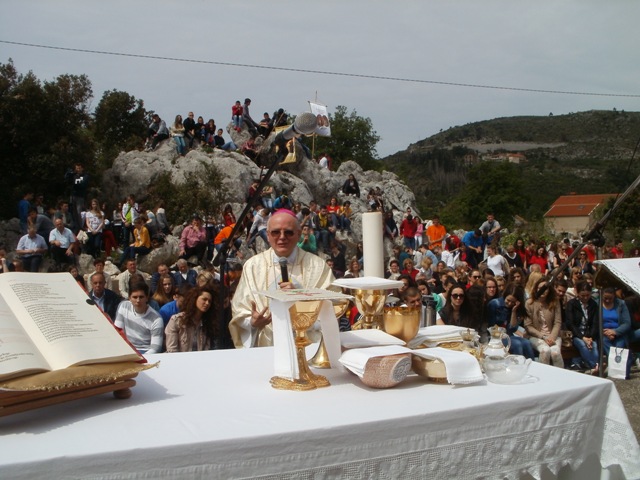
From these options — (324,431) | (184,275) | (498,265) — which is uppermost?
(324,431)

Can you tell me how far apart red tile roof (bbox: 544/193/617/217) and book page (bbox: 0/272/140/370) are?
9417 centimetres

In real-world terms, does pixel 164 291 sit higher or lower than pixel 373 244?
lower

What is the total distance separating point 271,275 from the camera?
3.42 m

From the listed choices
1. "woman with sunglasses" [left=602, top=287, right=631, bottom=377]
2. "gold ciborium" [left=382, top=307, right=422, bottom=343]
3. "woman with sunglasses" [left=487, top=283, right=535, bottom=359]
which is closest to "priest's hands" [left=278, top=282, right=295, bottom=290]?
"gold ciborium" [left=382, top=307, right=422, bottom=343]

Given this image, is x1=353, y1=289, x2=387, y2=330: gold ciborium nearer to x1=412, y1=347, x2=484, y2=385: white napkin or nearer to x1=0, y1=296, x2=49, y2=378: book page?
x1=412, y1=347, x2=484, y2=385: white napkin

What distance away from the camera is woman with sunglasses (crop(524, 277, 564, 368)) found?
7.54 metres

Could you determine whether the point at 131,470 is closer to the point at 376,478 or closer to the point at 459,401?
the point at 376,478

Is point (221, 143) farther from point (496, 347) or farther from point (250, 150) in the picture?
point (496, 347)

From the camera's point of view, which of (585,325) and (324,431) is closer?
(324,431)

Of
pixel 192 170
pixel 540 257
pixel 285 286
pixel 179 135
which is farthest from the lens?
pixel 179 135

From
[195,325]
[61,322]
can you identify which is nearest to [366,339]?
[61,322]

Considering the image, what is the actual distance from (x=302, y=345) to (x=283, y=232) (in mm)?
1123

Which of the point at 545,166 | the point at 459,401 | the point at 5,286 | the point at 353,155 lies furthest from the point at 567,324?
the point at 545,166

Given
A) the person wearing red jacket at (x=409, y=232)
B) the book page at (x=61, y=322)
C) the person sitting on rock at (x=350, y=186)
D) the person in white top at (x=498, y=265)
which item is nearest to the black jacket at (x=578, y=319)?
the person in white top at (x=498, y=265)
